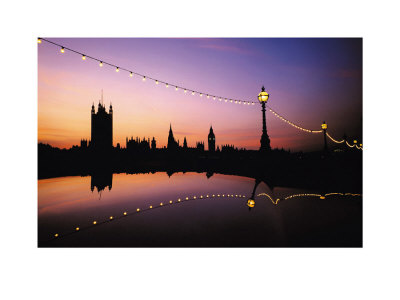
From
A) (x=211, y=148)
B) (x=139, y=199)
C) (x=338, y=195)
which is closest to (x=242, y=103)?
(x=338, y=195)

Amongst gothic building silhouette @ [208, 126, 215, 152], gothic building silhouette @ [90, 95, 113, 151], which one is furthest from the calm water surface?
gothic building silhouette @ [208, 126, 215, 152]

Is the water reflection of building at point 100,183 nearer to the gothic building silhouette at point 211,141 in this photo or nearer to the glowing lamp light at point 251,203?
the glowing lamp light at point 251,203

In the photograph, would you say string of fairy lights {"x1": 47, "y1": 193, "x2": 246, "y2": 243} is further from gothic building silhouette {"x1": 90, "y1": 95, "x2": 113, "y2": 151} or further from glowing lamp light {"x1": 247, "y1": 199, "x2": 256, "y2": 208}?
gothic building silhouette {"x1": 90, "y1": 95, "x2": 113, "y2": 151}

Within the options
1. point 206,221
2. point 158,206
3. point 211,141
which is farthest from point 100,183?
point 211,141

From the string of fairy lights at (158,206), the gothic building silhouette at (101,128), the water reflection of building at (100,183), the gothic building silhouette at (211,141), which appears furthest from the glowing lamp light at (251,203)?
the gothic building silhouette at (211,141)

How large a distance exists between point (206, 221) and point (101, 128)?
7756cm

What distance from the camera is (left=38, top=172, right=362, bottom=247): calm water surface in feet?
12.8

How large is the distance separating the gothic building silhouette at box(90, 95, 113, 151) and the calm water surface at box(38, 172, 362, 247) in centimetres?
7156

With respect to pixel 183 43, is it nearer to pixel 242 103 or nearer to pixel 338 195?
pixel 242 103

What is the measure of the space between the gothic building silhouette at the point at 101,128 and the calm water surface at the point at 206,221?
71557 millimetres

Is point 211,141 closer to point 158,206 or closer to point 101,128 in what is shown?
point 101,128

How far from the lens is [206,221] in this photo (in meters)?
4.61

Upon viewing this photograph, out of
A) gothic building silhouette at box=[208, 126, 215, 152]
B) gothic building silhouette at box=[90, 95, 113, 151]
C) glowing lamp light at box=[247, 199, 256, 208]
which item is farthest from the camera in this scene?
gothic building silhouette at box=[208, 126, 215, 152]
